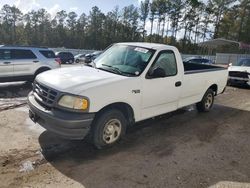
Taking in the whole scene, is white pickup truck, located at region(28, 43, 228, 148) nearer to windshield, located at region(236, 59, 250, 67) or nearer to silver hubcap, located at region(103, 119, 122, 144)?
silver hubcap, located at region(103, 119, 122, 144)

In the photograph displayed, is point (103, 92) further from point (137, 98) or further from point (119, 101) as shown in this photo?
point (137, 98)

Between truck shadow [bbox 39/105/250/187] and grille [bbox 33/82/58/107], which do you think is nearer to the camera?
truck shadow [bbox 39/105/250/187]

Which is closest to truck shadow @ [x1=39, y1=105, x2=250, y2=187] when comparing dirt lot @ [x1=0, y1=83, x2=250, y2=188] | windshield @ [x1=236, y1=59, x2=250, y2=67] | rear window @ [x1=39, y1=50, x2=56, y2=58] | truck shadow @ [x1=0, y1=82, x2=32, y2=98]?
dirt lot @ [x1=0, y1=83, x2=250, y2=188]

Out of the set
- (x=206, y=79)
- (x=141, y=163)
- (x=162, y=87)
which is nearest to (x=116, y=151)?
(x=141, y=163)

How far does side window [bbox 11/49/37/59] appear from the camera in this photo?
10.1 meters

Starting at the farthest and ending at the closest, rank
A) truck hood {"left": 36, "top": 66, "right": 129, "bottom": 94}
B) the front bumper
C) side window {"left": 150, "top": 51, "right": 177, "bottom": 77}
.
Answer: side window {"left": 150, "top": 51, "right": 177, "bottom": 77}
truck hood {"left": 36, "top": 66, "right": 129, "bottom": 94}
the front bumper

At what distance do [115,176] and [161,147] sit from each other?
145 centimetres

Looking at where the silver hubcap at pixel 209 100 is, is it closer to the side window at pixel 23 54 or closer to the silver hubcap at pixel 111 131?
the silver hubcap at pixel 111 131

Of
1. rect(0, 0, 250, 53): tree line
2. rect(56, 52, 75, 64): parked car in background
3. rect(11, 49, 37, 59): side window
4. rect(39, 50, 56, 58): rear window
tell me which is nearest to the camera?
rect(11, 49, 37, 59): side window

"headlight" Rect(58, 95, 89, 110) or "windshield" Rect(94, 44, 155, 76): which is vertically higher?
"windshield" Rect(94, 44, 155, 76)

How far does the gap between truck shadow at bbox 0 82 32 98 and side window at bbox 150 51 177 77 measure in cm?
565

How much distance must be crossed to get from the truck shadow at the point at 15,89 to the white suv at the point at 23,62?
391 millimetres

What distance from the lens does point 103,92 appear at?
173 inches

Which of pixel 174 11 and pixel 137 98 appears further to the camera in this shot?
pixel 174 11
